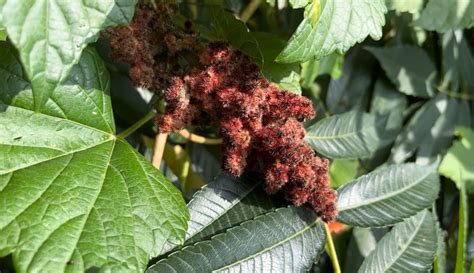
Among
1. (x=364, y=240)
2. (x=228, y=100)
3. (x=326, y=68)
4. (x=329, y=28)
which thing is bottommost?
(x=364, y=240)

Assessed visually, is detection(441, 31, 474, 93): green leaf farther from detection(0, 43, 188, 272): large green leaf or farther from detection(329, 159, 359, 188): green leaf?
detection(0, 43, 188, 272): large green leaf

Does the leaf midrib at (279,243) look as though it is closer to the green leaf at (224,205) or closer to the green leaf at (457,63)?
the green leaf at (224,205)

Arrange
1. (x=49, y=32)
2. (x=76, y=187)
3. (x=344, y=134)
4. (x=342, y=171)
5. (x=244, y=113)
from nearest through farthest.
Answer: (x=49, y=32) < (x=76, y=187) < (x=244, y=113) < (x=344, y=134) < (x=342, y=171)

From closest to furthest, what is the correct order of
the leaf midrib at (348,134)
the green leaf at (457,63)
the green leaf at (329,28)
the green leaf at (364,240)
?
the green leaf at (329,28) < the leaf midrib at (348,134) < the green leaf at (364,240) < the green leaf at (457,63)

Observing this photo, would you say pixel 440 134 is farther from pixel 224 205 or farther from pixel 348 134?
pixel 224 205

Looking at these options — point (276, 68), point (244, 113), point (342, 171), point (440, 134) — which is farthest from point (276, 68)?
point (440, 134)

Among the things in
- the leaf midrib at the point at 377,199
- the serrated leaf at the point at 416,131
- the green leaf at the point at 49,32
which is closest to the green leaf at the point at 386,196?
the leaf midrib at the point at 377,199
